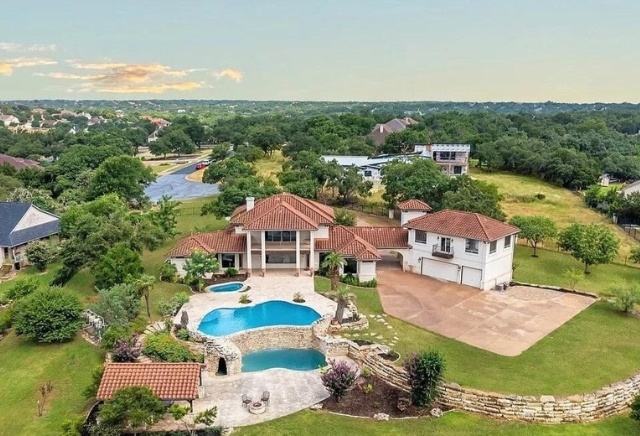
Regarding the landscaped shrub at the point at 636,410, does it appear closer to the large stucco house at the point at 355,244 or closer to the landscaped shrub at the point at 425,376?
the landscaped shrub at the point at 425,376

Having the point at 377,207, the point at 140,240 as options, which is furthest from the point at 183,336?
the point at 377,207

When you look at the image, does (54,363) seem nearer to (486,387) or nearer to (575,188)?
(486,387)

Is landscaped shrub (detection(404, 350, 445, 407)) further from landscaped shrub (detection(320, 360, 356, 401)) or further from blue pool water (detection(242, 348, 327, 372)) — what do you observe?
blue pool water (detection(242, 348, 327, 372))

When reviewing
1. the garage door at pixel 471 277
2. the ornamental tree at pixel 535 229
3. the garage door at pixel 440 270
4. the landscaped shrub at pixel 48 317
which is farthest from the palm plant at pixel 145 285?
the ornamental tree at pixel 535 229

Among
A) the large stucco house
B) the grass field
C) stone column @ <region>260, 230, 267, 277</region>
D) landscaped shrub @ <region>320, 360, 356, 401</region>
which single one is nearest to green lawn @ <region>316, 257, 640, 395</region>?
landscaped shrub @ <region>320, 360, 356, 401</region>

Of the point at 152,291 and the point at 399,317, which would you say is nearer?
the point at 399,317

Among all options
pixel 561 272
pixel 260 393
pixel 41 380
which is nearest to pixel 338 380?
pixel 260 393
